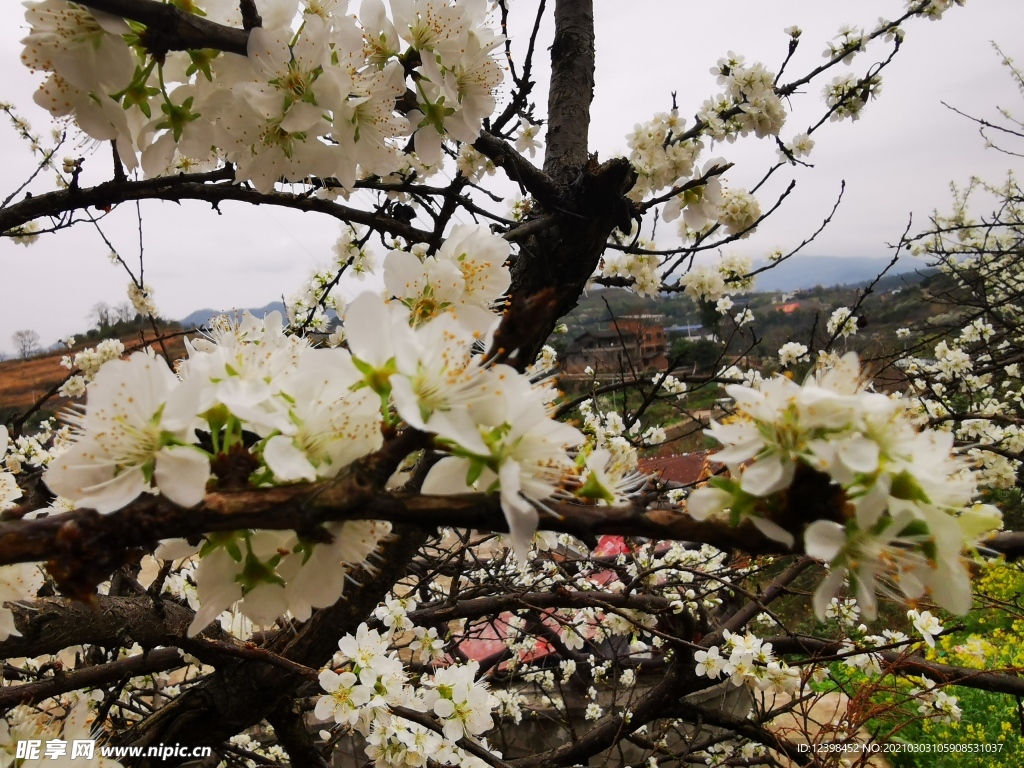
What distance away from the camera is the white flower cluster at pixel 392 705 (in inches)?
77.9

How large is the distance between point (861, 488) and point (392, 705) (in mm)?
1922

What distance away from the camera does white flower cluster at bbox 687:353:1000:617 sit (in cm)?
65

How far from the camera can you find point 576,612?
398 centimetres

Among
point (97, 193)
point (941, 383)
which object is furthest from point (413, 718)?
point (941, 383)

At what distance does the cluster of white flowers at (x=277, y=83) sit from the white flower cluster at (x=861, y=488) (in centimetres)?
96

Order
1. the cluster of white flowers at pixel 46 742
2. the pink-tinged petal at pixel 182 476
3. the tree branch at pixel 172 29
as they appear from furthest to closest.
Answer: the cluster of white flowers at pixel 46 742, the tree branch at pixel 172 29, the pink-tinged petal at pixel 182 476

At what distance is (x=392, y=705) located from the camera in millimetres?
2082

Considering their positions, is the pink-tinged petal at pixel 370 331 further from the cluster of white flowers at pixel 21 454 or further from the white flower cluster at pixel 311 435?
the cluster of white flowers at pixel 21 454

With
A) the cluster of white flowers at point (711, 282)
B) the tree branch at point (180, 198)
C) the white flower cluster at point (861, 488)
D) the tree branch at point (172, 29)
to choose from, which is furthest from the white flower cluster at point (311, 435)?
the cluster of white flowers at point (711, 282)

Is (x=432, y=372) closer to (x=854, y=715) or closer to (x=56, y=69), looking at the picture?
(x=56, y=69)

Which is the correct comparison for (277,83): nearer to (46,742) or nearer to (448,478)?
(448,478)

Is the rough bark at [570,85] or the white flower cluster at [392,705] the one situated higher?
the rough bark at [570,85]

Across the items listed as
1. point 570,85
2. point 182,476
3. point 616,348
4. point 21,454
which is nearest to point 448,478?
point 182,476

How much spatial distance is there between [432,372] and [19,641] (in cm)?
143
